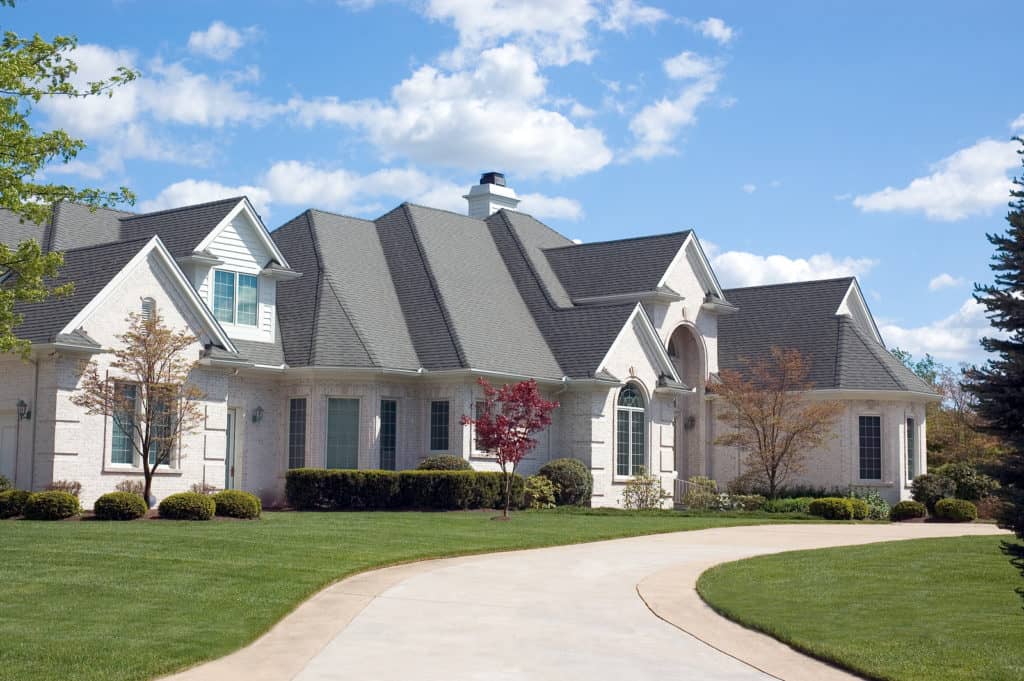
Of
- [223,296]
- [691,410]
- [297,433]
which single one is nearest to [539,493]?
[297,433]

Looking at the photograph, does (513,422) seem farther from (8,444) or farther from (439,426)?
(8,444)

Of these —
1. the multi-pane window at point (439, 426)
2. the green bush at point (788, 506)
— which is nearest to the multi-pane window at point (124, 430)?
the multi-pane window at point (439, 426)

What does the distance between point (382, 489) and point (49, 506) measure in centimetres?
913

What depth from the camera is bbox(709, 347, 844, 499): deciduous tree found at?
37.1 m

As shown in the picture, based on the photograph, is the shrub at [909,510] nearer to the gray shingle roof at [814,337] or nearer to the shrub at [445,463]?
the gray shingle roof at [814,337]

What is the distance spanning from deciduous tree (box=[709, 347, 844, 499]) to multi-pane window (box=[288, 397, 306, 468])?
14.0 meters

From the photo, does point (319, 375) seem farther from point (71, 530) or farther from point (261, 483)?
point (71, 530)

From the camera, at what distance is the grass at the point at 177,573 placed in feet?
35.1

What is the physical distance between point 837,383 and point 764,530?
46.4 feet

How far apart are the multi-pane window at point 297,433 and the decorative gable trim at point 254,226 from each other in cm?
384

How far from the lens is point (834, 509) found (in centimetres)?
3325

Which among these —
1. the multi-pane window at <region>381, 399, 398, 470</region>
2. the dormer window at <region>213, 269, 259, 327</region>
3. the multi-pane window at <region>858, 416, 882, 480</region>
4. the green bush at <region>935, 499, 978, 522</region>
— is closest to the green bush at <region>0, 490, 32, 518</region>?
the dormer window at <region>213, 269, 259, 327</region>

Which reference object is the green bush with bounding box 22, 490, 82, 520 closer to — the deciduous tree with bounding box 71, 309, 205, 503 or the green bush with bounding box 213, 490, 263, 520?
the deciduous tree with bounding box 71, 309, 205, 503

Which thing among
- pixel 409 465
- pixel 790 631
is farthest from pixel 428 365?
pixel 790 631
